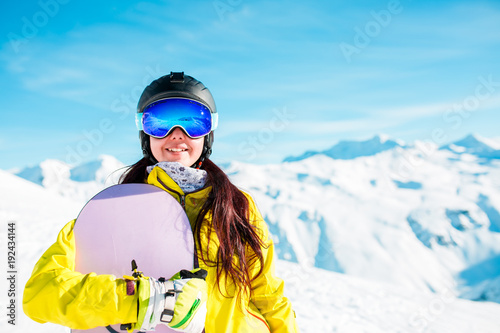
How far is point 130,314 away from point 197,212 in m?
0.73

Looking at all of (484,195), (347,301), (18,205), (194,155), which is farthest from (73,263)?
(484,195)

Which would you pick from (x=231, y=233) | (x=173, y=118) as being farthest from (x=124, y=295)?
(x=173, y=118)

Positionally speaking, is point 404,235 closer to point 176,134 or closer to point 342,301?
point 342,301

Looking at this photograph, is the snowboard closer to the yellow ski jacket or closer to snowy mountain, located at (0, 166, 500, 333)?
the yellow ski jacket

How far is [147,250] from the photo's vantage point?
6.11ft

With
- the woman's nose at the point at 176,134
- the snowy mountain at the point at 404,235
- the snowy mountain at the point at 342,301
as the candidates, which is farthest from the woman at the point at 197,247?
the snowy mountain at the point at 404,235

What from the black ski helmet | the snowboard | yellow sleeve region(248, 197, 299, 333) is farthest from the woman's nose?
yellow sleeve region(248, 197, 299, 333)

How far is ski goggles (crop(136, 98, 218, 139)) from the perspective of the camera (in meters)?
2.13

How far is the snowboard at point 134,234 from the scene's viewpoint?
1772 mm

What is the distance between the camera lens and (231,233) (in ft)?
6.45

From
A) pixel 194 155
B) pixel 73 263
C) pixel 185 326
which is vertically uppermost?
pixel 194 155

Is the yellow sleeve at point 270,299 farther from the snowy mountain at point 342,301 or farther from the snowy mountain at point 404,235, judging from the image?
the snowy mountain at point 404,235

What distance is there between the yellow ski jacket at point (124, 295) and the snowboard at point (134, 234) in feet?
0.26

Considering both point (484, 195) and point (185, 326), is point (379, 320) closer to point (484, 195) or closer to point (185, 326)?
point (185, 326)
